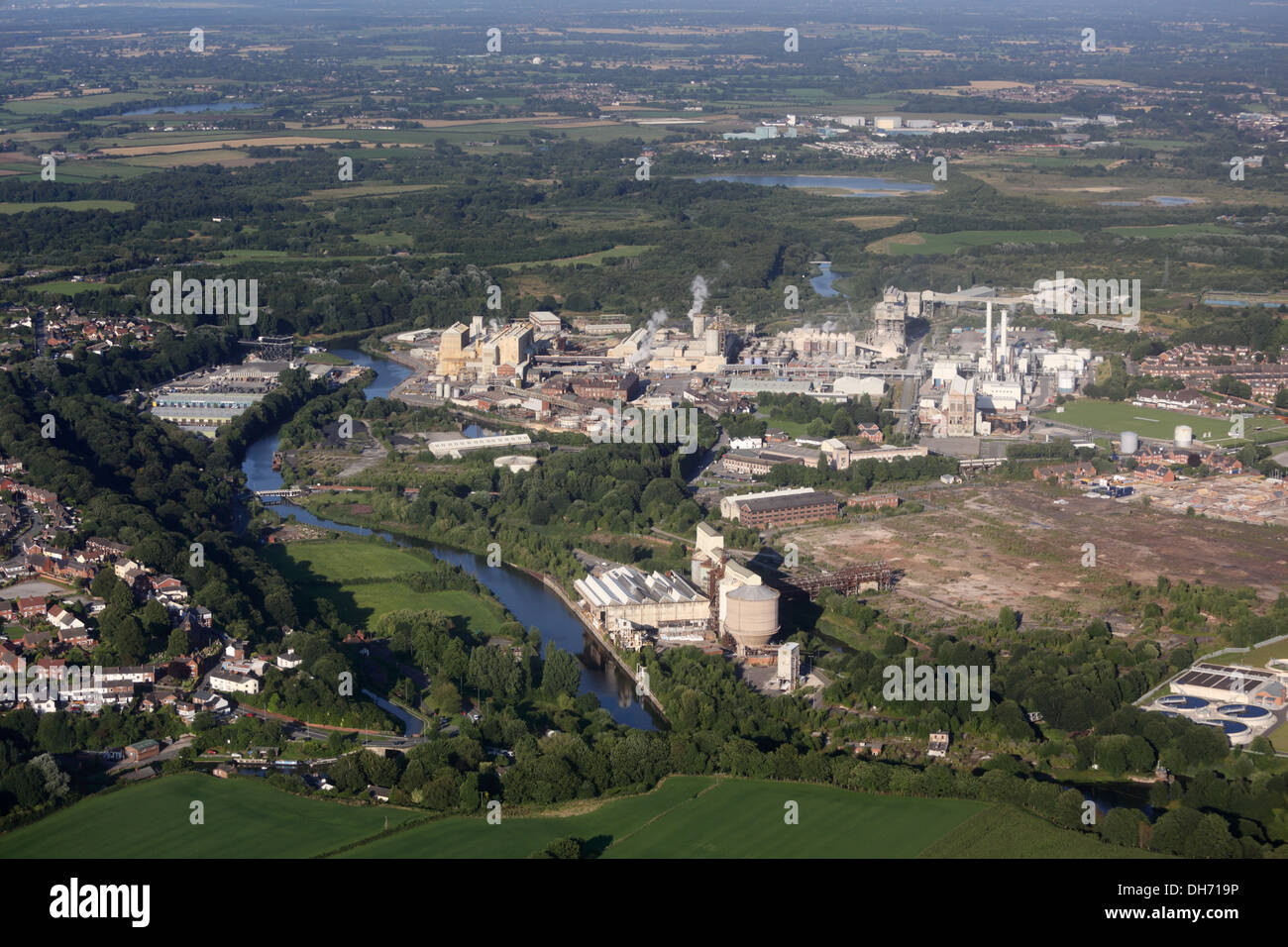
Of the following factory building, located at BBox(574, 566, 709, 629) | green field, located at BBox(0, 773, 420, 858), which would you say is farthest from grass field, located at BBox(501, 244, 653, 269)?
green field, located at BBox(0, 773, 420, 858)

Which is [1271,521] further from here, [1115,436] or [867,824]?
[867,824]

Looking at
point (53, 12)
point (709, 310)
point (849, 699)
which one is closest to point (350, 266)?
point (709, 310)

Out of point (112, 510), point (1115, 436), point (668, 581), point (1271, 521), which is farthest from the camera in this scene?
point (1115, 436)

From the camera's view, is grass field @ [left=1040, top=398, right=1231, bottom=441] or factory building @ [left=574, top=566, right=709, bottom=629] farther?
grass field @ [left=1040, top=398, right=1231, bottom=441]

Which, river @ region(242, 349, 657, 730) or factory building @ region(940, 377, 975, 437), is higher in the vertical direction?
factory building @ region(940, 377, 975, 437)

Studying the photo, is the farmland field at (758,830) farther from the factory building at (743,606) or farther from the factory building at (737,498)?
the factory building at (737,498)

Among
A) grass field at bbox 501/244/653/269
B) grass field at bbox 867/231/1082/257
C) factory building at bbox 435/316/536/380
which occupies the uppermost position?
grass field at bbox 867/231/1082/257

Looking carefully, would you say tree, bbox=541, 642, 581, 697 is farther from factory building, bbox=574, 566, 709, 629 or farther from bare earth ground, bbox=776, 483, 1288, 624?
bare earth ground, bbox=776, 483, 1288, 624
